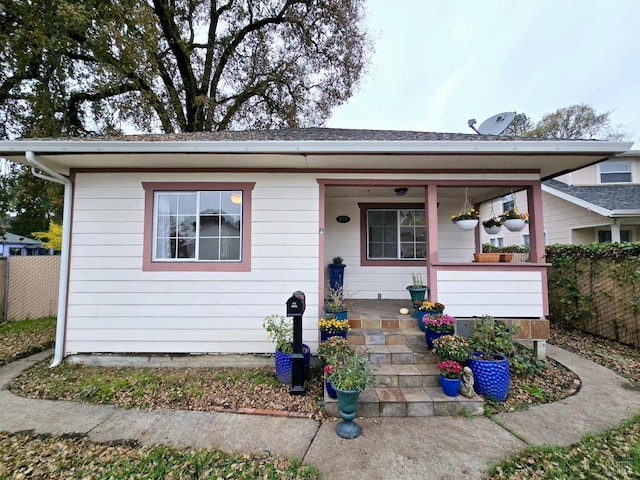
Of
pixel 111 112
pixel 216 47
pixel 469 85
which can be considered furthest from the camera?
pixel 469 85

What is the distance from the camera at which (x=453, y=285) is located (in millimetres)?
3971

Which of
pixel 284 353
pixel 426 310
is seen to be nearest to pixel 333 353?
pixel 284 353

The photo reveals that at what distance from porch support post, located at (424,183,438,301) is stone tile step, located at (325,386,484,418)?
1.39m

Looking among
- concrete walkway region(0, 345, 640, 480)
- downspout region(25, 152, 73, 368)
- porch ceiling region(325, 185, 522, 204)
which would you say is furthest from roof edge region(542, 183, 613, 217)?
downspout region(25, 152, 73, 368)

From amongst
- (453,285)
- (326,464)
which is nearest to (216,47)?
(453,285)

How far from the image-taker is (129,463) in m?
2.08

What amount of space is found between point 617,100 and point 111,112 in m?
30.0

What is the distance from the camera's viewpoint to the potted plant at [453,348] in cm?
301

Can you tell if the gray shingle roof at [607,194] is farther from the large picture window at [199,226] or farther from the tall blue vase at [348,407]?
the large picture window at [199,226]

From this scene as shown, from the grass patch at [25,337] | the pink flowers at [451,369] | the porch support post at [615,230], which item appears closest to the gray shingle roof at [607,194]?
the porch support post at [615,230]

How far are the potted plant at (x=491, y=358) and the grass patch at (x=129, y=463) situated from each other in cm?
208

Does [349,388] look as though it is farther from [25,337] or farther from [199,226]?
[25,337]

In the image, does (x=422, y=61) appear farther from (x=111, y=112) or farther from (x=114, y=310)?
(x=114, y=310)

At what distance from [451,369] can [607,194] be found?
9563 millimetres
